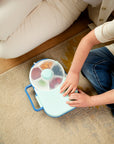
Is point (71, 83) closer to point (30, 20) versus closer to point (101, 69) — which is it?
point (101, 69)

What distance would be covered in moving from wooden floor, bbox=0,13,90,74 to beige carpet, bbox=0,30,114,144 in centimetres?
12

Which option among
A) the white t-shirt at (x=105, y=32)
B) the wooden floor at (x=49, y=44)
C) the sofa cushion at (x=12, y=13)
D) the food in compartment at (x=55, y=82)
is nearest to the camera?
the white t-shirt at (x=105, y=32)

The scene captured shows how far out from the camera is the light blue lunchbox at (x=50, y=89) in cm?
73

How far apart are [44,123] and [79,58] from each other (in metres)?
0.44

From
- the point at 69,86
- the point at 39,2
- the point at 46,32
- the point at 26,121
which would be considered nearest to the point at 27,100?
the point at 26,121

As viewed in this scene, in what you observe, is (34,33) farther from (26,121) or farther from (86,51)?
(26,121)

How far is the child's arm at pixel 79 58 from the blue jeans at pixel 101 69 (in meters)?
0.10

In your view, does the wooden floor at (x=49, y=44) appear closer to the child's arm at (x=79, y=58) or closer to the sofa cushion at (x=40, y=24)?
the sofa cushion at (x=40, y=24)

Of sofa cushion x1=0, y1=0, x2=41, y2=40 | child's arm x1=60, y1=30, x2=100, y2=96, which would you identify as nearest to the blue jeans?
child's arm x1=60, y1=30, x2=100, y2=96

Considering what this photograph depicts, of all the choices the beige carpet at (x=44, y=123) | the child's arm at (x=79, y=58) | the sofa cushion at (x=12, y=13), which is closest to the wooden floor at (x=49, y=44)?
the beige carpet at (x=44, y=123)

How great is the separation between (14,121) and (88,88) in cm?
49

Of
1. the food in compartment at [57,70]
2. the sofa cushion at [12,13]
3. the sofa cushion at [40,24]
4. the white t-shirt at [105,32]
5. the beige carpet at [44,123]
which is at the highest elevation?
the sofa cushion at [12,13]

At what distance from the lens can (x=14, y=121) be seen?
2.64ft

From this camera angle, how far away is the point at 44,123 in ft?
2.63
